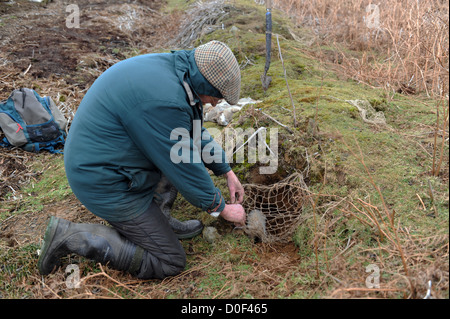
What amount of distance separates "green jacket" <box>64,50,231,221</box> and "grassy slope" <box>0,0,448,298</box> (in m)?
0.53

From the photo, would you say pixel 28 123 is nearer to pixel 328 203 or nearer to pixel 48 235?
pixel 48 235

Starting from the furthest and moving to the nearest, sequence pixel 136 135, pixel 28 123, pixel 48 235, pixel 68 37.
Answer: pixel 68 37
pixel 28 123
pixel 48 235
pixel 136 135

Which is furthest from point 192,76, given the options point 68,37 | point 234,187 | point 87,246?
point 68,37

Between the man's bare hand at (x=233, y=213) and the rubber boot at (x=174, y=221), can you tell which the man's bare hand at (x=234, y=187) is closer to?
the man's bare hand at (x=233, y=213)

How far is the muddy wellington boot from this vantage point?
2.21 metres

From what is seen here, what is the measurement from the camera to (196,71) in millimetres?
2092

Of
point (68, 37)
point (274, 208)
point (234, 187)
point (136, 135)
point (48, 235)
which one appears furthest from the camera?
point (68, 37)

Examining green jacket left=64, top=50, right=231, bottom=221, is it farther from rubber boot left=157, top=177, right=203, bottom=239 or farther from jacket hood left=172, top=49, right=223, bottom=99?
rubber boot left=157, top=177, right=203, bottom=239

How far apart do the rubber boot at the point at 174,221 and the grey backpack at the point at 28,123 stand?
208 cm

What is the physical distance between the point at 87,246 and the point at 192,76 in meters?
1.36

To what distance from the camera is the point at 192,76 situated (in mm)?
2100

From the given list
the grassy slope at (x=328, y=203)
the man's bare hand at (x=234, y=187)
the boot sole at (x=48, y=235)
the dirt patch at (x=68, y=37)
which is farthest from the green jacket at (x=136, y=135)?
the dirt patch at (x=68, y=37)

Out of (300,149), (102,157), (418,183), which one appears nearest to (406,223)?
(418,183)

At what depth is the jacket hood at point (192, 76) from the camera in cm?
209
